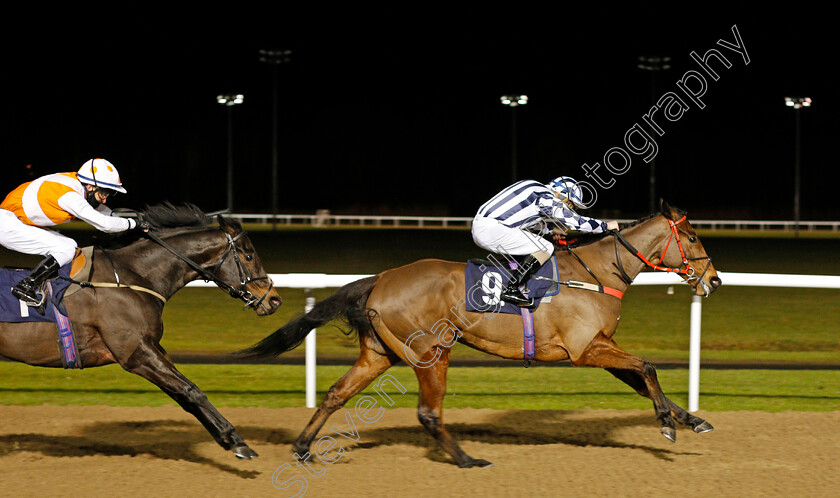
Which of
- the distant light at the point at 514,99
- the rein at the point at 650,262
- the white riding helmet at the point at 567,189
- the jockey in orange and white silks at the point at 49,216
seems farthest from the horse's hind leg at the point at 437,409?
the distant light at the point at 514,99

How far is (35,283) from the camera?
429cm

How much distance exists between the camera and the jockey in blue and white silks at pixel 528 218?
15.6 ft

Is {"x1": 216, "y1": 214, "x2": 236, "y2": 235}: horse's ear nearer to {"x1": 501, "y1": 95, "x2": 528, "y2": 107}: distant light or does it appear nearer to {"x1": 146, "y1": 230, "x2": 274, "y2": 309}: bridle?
{"x1": 146, "y1": 230, "x2": 274, "y2": 309}: bridle

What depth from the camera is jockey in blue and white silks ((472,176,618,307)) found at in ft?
15.6

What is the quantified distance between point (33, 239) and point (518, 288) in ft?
7.95

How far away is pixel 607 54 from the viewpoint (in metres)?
42.5

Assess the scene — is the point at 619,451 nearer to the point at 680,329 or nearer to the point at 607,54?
the point at 680,329

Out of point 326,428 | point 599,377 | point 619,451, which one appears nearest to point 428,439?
point 326,428

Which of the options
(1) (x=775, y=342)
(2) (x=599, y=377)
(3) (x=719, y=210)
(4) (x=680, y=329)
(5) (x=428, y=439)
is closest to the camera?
(5) (x=428, y=439)

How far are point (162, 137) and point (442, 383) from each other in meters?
43.1

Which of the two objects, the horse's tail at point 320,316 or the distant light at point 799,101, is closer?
the horse's tail at point 320,316

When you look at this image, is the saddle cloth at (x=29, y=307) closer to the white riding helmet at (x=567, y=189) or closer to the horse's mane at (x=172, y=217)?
the horse's mane at (x=172, y=217)

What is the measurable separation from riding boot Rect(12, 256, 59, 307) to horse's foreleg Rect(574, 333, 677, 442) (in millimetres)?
2650

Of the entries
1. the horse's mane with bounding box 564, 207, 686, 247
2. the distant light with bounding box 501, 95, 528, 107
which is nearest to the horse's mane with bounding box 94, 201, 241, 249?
the horse's mane with bounding box 564, 207, 686, 247
